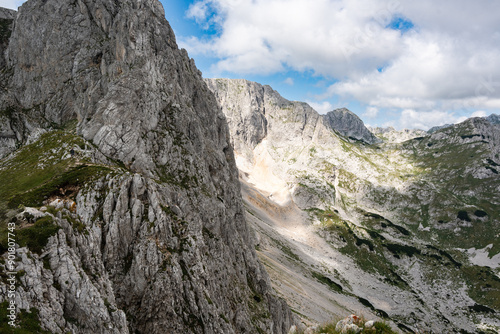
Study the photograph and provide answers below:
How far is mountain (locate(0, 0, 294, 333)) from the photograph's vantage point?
1775 centimetres

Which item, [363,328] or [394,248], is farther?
[394,248]

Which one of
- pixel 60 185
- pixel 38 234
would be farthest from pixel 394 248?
pixel 38 234

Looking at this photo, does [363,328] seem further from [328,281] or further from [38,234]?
[328,281]

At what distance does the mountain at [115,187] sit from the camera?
1775cm

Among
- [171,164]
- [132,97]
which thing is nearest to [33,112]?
[132,97]

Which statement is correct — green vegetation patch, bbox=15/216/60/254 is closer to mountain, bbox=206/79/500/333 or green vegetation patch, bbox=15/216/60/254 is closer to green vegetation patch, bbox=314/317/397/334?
green vegetation patch, bbox=314/317/397/334

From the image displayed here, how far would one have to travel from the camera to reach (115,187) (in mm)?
28531

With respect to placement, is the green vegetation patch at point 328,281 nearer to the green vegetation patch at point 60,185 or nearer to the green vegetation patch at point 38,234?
the green vegetation patch at point 60,185

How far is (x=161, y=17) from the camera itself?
70.8 meters

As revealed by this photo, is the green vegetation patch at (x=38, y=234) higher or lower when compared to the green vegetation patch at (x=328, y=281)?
higher

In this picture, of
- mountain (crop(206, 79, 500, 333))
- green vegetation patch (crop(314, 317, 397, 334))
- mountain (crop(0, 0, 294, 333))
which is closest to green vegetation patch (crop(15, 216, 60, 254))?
mountain (crop(0, 0, 294, 333))

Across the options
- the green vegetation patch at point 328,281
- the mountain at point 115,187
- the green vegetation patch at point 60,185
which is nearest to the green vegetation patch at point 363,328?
the mountain at point 115,187

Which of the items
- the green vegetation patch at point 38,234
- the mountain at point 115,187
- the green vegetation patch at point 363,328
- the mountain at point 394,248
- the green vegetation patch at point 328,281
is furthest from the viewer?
the green vegetation patch at point 328,281

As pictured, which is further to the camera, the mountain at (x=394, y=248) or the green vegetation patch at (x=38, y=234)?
the mountain at (x=394, y=248)
